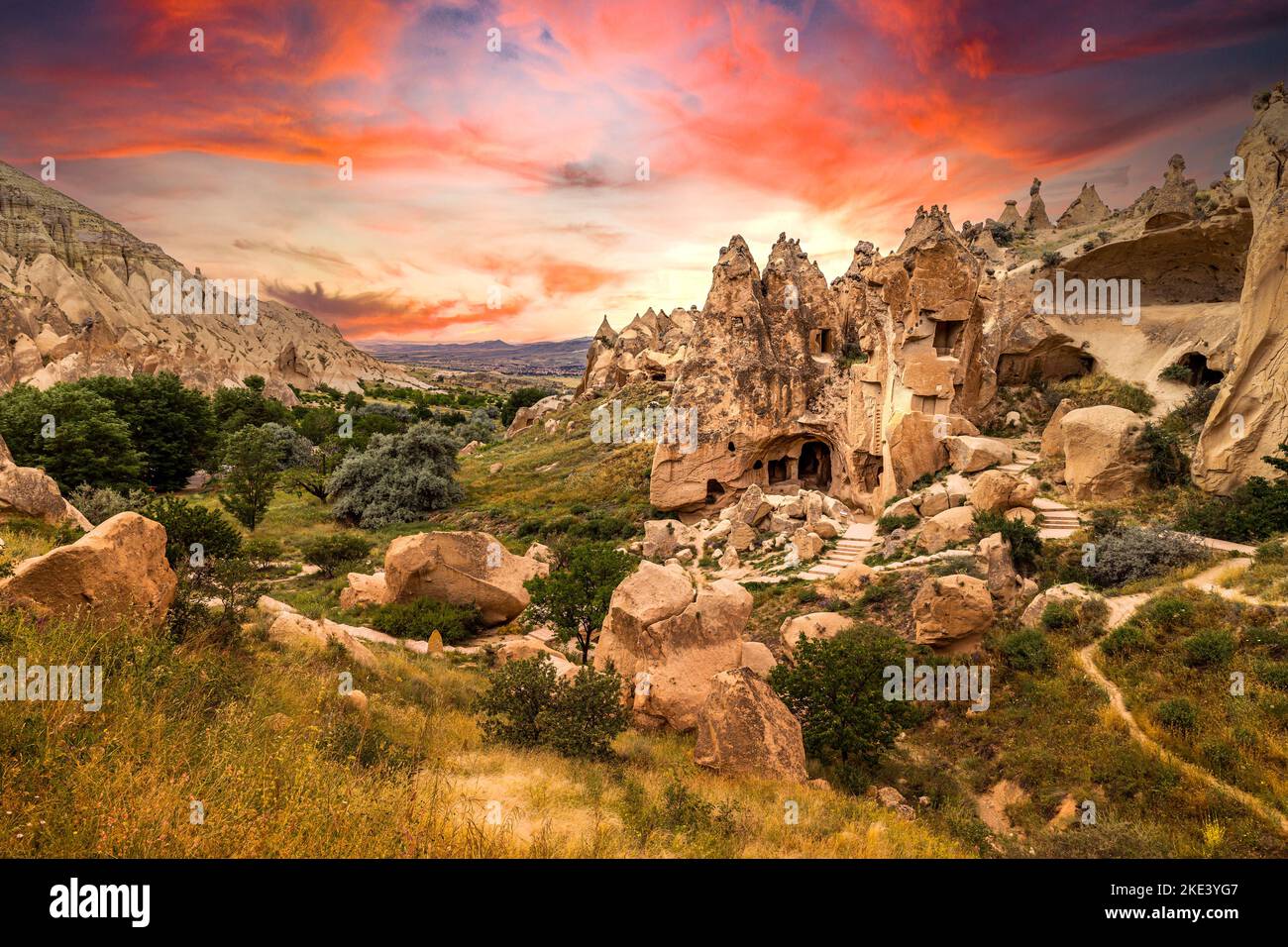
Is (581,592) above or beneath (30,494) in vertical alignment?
beneath

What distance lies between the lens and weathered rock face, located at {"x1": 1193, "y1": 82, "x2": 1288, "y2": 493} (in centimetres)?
1389

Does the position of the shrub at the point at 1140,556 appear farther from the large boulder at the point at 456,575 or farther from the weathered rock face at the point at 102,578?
the weathered rock face at the point at 102,578

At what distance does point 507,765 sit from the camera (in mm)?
6637

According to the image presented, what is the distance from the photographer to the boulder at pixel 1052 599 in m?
11.7

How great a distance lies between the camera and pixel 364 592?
16.2 meters

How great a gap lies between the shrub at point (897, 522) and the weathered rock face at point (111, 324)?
5841 cm

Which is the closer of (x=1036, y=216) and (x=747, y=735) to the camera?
(x=747, y=735)

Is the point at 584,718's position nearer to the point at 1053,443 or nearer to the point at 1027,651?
the point at 1027,651

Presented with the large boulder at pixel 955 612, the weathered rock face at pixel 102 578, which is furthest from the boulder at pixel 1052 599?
the weathered rock face at pixel 102 578

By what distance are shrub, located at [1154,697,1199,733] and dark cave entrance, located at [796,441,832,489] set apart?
2107 cm

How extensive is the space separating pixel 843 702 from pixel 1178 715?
192 inches

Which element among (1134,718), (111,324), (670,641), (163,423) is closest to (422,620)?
(670,641)

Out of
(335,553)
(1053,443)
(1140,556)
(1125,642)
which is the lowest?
(1125,642)
